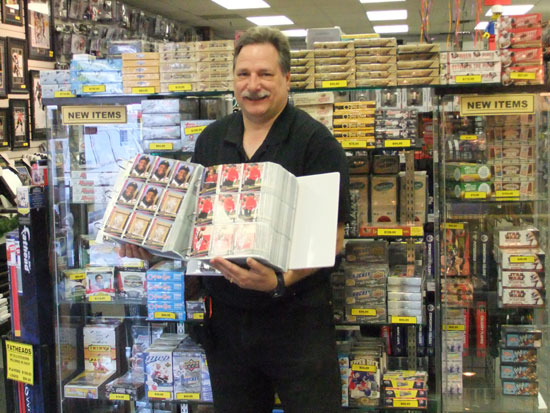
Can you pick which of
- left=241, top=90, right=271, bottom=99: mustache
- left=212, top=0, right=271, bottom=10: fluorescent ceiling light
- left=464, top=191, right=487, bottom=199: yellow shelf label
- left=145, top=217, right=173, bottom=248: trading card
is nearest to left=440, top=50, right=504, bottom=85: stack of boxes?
left=464, top=191, right=487, bottom=199: yellow shelf label

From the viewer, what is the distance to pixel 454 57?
2.86 m

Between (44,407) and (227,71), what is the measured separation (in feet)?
6.33

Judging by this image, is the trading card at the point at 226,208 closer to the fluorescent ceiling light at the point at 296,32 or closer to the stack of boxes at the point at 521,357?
the stack of boxes at the point at 521,357

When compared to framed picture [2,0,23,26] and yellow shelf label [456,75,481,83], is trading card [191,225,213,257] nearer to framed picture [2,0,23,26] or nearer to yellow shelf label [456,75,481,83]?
yellow shelf label [456,75,481,83]

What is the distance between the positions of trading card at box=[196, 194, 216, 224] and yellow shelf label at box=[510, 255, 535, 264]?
1837 mm

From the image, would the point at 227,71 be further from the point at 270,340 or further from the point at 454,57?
the point at 270,340

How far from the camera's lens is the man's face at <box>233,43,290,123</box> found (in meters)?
2.11

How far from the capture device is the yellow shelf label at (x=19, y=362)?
10.6 ft

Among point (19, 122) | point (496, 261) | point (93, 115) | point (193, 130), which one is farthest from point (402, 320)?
point (19, 122)

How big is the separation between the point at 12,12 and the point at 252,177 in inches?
207

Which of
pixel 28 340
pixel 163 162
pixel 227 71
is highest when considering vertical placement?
pixel 227 71

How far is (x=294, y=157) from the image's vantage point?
2150mm

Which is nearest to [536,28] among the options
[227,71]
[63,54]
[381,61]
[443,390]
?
[381,61]

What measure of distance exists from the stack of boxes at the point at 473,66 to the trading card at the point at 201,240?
1.52 meters
